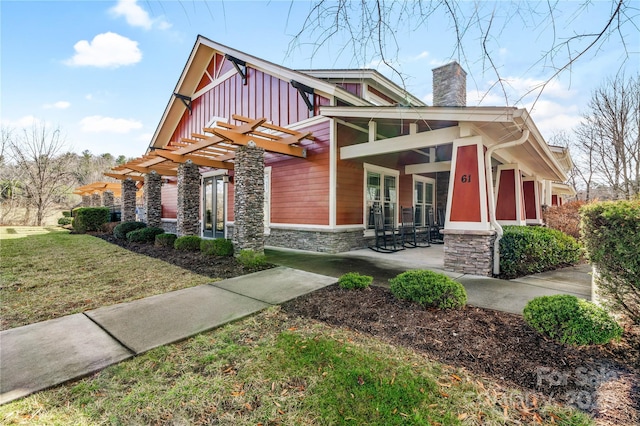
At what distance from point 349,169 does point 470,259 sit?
4156 millimetres

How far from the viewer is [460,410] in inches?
71.4

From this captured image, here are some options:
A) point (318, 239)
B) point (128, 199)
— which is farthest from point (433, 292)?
point (128, 199)

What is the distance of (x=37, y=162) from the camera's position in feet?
58.3

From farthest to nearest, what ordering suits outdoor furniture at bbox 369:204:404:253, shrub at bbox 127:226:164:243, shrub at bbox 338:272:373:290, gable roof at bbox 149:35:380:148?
shrub at bbox 127:226:164:243 < outdoor furniture at bbox 369:204:404:253 < gable roof at bbox 149:35:380:148 < shrub at bbox 338:272:373:290

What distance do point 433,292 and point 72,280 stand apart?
627cm

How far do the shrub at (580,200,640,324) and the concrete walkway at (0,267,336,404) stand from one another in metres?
3.36

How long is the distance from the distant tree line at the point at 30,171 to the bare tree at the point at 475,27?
23.5 m

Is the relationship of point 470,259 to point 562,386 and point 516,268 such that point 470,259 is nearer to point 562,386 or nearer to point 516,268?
point 516,268

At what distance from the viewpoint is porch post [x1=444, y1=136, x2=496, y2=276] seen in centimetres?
529

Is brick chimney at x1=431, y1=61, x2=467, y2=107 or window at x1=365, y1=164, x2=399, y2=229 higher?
brick chimney at x1=431, y1=61, x2=467, y2=107

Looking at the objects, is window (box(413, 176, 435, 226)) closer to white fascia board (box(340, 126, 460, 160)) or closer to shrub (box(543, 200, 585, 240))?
shrub (box(543, 200, 585, 240))

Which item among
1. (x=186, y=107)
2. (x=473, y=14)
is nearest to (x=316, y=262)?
(x=473, y=14)

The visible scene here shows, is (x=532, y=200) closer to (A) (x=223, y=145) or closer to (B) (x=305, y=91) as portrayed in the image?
(B) (x=305, y=91)

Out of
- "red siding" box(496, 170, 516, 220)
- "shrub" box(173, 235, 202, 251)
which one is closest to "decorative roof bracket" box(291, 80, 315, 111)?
"shrub" box(173, 235, 202, 251)
